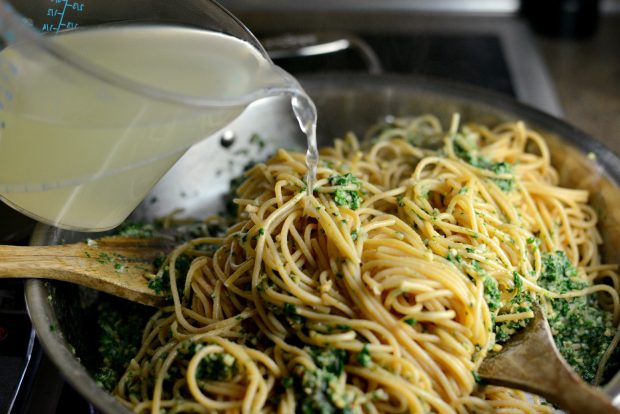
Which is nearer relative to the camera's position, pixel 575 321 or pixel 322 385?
Result: pixel 322 385

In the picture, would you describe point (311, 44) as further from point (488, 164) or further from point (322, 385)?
point (322, 385)

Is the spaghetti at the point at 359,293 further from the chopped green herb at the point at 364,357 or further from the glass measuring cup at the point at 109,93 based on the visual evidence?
the glass measuring cup at the point at 109,93

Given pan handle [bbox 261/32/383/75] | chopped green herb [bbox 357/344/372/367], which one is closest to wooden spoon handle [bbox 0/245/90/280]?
chopped green herb [bbox 357/344/372/367]

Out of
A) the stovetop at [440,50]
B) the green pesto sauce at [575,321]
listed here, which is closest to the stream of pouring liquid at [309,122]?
the green pesto sauce at [575,321]

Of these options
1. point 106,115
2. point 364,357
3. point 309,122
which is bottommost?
point 364,357

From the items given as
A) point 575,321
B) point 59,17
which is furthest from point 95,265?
point 575,321

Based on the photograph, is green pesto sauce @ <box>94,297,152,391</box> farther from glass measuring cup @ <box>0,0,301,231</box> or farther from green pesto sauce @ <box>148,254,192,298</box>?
glass measuring cup @ <box>0,0,301,231</box>

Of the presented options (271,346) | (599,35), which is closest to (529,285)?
(271,346)

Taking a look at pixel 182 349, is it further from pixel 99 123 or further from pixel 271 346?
pixel 99 123

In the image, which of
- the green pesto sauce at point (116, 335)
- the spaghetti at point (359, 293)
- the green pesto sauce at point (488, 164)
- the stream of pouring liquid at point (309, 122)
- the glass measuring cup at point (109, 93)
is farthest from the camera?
the green pesto sauce at point (488, 164)
